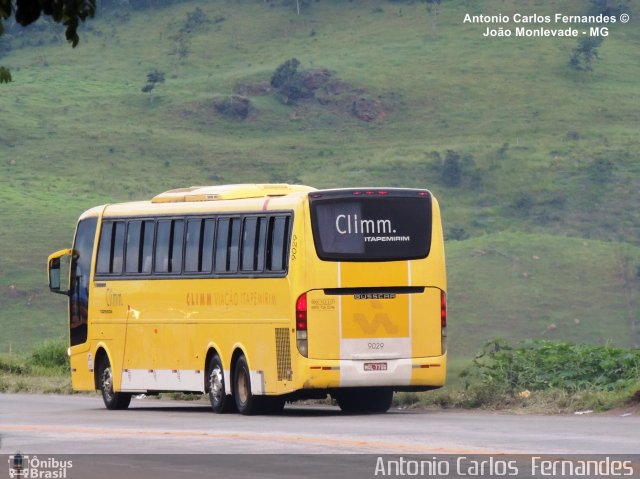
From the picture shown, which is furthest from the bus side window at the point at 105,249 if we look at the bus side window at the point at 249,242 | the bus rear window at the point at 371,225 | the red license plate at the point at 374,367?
the red license plate at the point at 374,367

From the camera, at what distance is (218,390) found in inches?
962

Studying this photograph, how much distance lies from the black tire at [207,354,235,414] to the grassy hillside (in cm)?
6407

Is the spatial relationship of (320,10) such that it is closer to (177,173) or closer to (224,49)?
(224,49)

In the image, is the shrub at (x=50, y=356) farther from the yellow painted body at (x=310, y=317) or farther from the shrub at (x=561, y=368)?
the shrub at (x=561, y=368)

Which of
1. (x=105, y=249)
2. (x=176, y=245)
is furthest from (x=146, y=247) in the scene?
(x=105, y=249)

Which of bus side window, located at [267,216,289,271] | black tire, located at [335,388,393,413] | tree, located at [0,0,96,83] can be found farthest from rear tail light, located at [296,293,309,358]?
tree, located at [0,0,96,83]

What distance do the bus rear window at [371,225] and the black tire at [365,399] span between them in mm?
2024

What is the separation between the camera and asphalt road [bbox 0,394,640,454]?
16.0 meters

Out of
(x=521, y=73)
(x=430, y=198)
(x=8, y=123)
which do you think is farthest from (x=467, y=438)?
(x=521, y=73)

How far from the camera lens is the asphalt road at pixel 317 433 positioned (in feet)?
52.6

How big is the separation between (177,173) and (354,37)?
1664 inches

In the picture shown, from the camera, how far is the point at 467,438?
17016mm

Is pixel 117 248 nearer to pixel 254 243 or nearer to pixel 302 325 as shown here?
pixel 254 243

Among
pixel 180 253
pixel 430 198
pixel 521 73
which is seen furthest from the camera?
pixel 521 73
